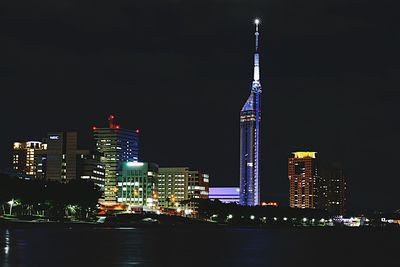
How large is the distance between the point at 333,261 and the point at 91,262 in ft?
97.0

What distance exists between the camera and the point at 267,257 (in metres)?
Answer: 102

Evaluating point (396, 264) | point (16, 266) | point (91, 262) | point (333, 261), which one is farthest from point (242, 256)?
point (16, 266)

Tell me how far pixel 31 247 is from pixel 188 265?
27716mm

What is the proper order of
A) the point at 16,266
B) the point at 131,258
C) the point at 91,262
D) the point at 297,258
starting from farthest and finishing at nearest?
the point at 297,258 < the point at 131,258 < the point at 91,262 < the point at 16,266

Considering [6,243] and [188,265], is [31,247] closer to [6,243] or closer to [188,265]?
[6,243]

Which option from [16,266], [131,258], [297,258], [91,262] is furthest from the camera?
[297,258]

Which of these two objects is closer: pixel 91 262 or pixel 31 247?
pixel 91 262

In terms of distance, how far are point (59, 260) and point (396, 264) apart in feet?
121

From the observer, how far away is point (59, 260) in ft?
279

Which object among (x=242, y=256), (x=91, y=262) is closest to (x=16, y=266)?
(x=91, y=262)

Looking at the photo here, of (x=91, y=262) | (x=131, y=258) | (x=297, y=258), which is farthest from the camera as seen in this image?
(x=297, y=258)

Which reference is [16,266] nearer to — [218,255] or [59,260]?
[59,260]

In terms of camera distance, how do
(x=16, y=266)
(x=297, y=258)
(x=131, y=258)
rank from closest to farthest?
(x=16, y=266)
(x=131, y=258)
(x=297, y=258)

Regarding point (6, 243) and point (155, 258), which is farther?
point (6, 243)
